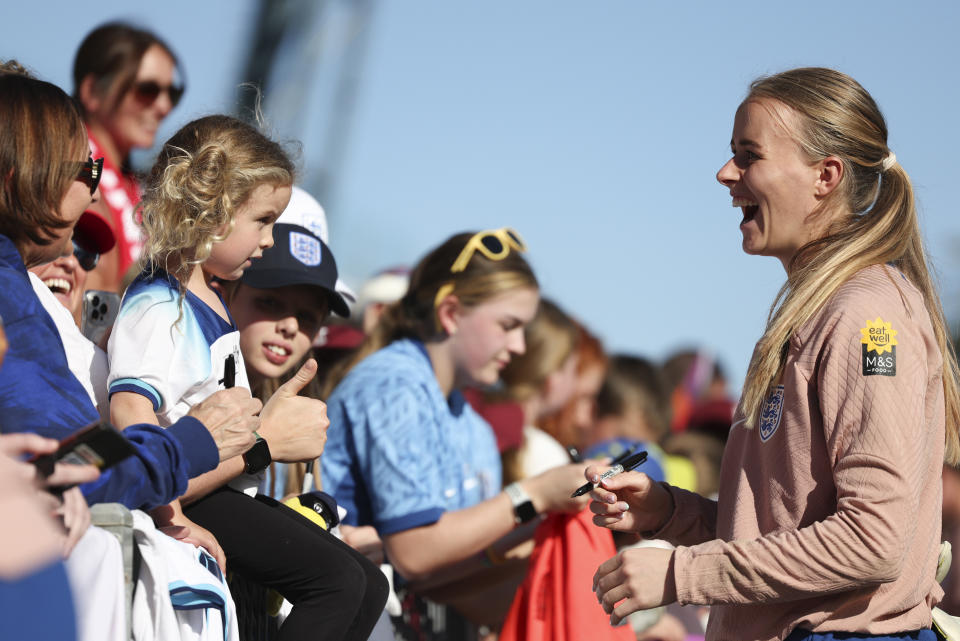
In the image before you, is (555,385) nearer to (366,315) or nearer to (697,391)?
(366,315)

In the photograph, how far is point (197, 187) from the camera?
3.06 meters

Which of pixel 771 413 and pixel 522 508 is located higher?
pixel 771 413

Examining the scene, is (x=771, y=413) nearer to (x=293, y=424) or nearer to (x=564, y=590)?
(x=293, y=424)

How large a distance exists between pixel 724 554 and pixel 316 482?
1833 mm

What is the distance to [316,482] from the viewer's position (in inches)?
158

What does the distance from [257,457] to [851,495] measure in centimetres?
145

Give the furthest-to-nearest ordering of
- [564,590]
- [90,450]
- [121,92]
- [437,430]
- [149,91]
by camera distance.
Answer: [149,91] < [121,92] < [437,430] < [564,590] < [90,450]

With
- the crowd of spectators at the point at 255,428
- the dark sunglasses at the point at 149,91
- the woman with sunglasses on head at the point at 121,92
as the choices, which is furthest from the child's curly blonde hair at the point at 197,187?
the dark sunglasses at the point at 149,91

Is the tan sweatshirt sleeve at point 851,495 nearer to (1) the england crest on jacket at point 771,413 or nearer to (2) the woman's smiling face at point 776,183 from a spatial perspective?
(1) the england crest on jacket at point 771,413

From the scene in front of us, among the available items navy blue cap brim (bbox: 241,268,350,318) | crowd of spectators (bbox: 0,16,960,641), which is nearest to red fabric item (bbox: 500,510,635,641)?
crowd of spectators (bbox: 0,16,960,641)

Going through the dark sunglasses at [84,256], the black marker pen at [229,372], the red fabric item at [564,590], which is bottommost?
the red fabric item at [564,590]

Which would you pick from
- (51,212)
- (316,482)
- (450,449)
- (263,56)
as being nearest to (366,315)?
(450,449)

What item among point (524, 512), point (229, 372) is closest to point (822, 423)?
point (229, 372)

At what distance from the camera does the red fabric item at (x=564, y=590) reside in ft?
13.1
